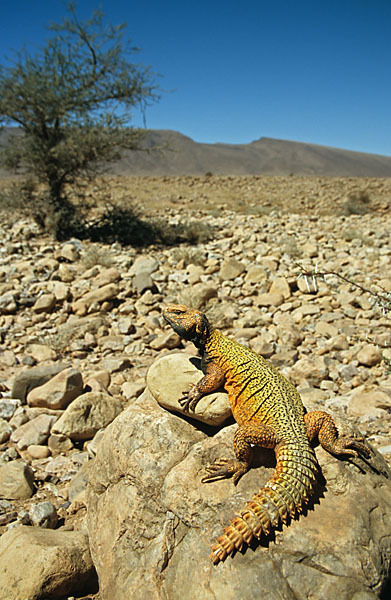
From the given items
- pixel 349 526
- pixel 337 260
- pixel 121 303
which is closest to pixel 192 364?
pixel 349 526

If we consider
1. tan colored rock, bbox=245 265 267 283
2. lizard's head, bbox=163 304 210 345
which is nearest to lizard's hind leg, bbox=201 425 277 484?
lizard's head, bbox=163 304 210 345

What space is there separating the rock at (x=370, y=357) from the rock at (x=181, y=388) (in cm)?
304

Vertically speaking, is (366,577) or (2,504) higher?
(366,577)

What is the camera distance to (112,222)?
11734mm

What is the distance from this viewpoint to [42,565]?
10.1 ft

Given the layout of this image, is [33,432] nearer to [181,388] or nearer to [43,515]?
[43,515]

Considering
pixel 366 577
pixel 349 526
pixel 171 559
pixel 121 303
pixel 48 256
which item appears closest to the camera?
pixel 366 577

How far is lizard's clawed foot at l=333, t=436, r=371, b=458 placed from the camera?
122 inches

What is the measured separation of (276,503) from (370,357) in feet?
12.3

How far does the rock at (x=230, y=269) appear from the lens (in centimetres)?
869

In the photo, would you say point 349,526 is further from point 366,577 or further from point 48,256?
point 48,256

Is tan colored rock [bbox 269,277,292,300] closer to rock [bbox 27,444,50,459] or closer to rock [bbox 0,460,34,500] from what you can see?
rock [bbox 27,444,50,459]

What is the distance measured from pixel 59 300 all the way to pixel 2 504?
184 inches

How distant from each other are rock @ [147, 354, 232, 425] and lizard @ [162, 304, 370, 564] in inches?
3.5
